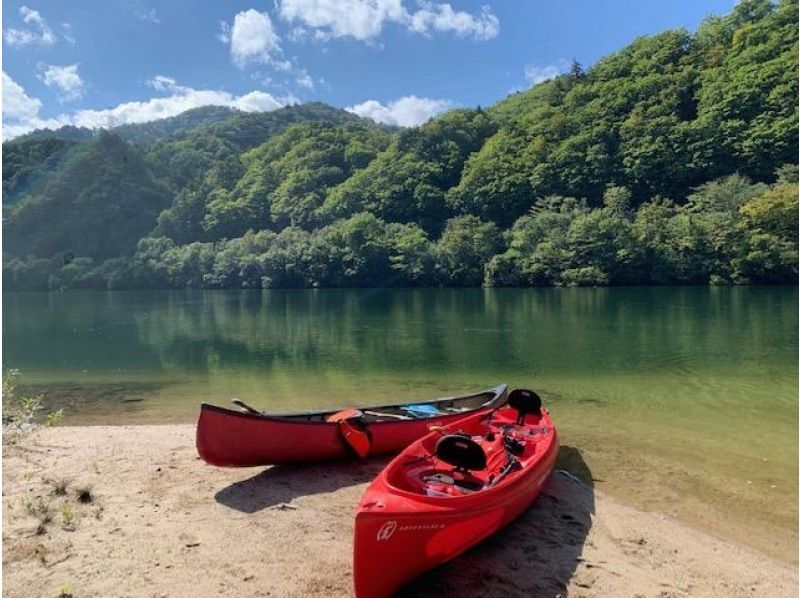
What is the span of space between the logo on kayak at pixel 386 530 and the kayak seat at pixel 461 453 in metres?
1.86

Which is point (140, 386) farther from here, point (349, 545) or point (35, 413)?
point (349, 545)

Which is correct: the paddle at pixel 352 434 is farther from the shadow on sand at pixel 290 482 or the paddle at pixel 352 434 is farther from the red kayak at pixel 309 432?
the shadow on sand at pixel 290 482

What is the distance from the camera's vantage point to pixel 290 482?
882 cm

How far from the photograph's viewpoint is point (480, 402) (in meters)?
12.1

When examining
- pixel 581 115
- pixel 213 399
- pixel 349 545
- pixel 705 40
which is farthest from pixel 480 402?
pixel 705 40

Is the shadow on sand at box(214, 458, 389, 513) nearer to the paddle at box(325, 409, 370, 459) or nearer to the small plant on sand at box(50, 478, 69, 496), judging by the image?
the paddle at box(325, 409, 370, 459)

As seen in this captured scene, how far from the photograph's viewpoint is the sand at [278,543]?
5926 millimetres

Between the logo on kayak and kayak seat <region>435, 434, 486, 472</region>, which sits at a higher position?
kayak seat <region>435, 434, 486, 472</region>

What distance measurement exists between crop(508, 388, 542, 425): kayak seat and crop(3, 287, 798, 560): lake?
4.49 ft

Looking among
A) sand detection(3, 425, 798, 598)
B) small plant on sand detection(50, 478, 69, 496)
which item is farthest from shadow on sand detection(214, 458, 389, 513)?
small plant on sand detection(50, 478, 69, 496)

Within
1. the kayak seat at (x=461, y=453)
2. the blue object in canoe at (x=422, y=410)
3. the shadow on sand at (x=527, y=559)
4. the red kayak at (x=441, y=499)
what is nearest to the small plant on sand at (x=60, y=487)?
the red kayak at (x=441, y=499)

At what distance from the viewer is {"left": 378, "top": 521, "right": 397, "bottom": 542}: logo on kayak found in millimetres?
5566

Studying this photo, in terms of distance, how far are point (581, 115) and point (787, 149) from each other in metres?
32.6

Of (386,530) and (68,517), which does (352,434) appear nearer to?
(386,530)
